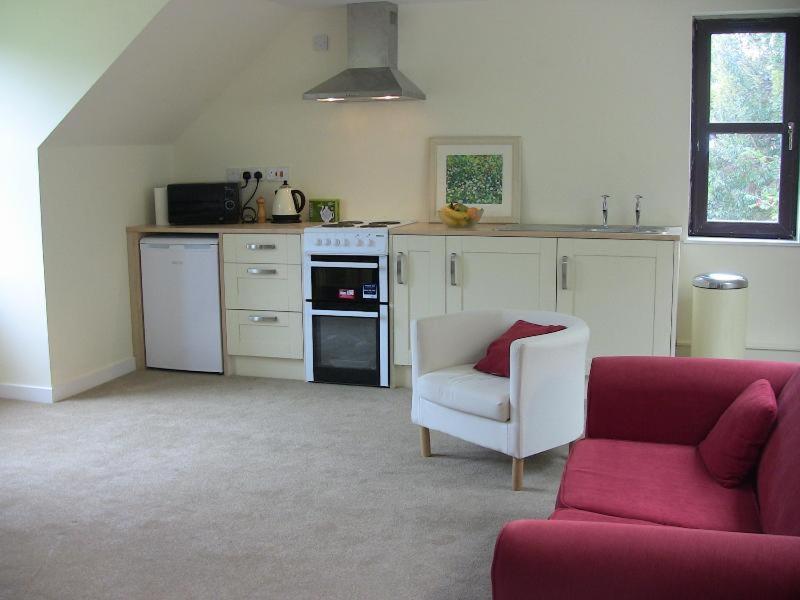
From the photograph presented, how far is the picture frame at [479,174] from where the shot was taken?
541 centimetres

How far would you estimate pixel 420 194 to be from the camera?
221 inches

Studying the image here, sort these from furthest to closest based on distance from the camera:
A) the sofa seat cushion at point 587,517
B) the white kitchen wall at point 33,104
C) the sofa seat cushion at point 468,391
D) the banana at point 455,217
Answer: the banana at point 455,217 → the white kitchen wall at point 33,104 → the sofa seat cushion at point 468,391 → the sofa seat cushion at point 587,517

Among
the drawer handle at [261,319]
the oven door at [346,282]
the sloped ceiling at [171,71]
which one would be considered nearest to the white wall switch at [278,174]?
the sloped ceiling at [171,71]

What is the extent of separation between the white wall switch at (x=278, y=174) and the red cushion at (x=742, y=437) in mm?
3734

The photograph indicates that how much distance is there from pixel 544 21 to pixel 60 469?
11.5 ft

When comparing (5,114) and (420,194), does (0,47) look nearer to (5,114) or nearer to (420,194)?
(5,114)

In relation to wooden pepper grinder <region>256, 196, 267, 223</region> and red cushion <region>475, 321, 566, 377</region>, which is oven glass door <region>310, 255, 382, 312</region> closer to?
wooden pepper grinder <region>256, 196, 267, 223</region>

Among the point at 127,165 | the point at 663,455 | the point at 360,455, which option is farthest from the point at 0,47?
the point at 663,455

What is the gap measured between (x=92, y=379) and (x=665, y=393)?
346cm

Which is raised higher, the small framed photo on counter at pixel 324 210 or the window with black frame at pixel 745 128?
the window with black frame at pixel 745 128

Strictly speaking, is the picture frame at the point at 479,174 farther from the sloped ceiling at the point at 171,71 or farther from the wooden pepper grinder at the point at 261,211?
the sloped ceiling at the point at 171,71

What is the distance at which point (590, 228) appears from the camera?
16.8ft

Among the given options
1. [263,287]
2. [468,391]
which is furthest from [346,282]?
[468,391]

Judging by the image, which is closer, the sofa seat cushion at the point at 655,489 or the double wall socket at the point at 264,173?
the sofa seat cushion at the point at 655,489
